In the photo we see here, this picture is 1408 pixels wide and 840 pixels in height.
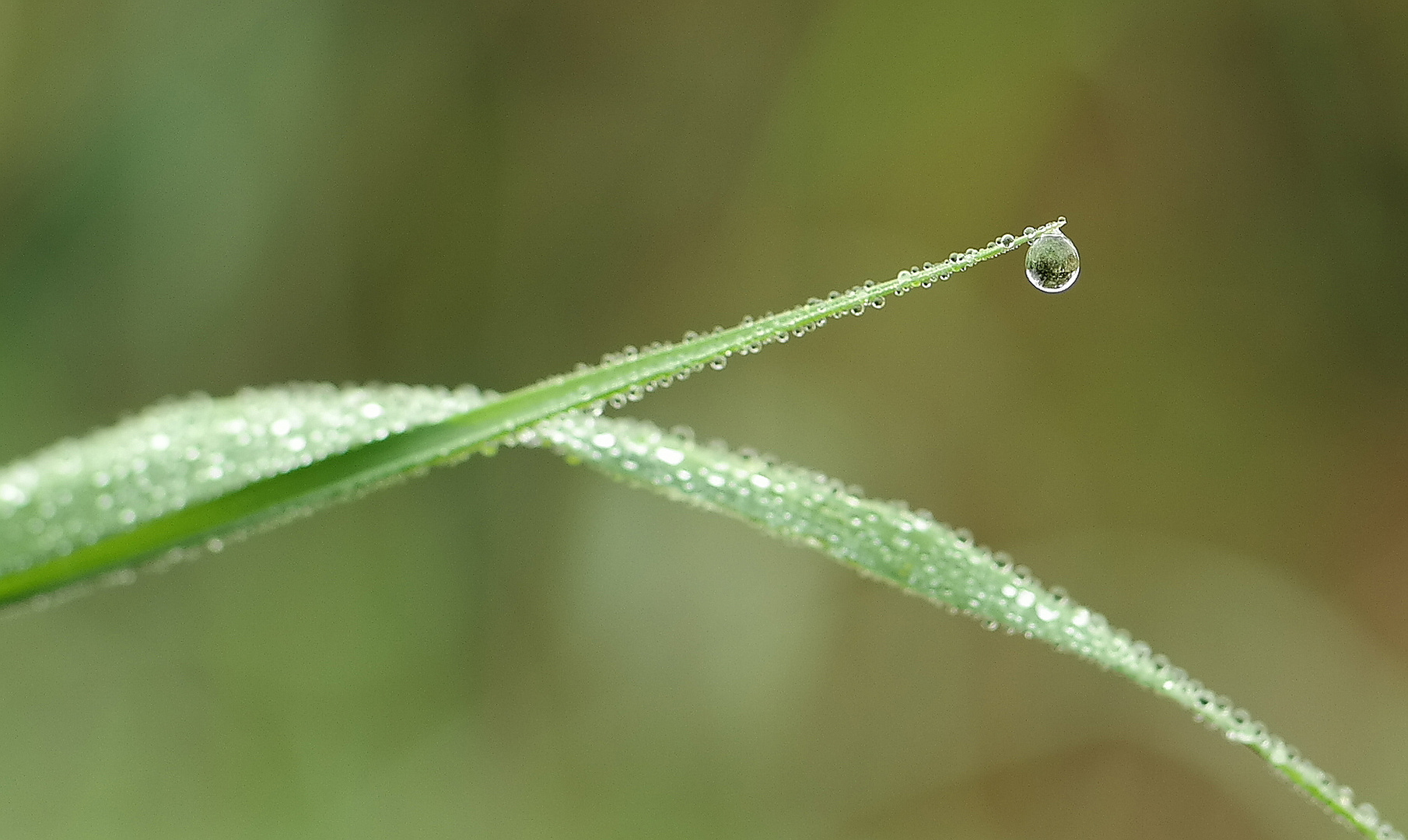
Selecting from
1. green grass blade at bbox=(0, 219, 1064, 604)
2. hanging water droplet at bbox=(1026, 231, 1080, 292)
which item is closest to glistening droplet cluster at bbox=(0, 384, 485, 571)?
green grass blade at bbox=(0, 219, 1064, 604)

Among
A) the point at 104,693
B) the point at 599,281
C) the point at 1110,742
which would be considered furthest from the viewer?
the point at 599,281

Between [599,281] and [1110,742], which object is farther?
[599,281]

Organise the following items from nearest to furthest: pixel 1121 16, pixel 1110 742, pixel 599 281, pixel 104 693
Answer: pixel 104 693 < pixel 1110 742 < pixel 1121 16 < pixel 599 281

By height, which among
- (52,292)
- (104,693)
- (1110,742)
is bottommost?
(104,693)

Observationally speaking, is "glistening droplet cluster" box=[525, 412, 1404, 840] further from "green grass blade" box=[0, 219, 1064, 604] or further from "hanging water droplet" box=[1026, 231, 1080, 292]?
"hanging water droplet" box=[1026, 231, 1080, 292]

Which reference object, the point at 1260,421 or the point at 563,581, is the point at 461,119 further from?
the point at 1260,421

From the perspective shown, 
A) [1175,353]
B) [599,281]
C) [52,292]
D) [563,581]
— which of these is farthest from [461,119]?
[1175,353]

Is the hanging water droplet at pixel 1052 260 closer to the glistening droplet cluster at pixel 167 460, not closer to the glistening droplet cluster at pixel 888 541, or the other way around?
the glistening droplet cluster at pixel 888 541
